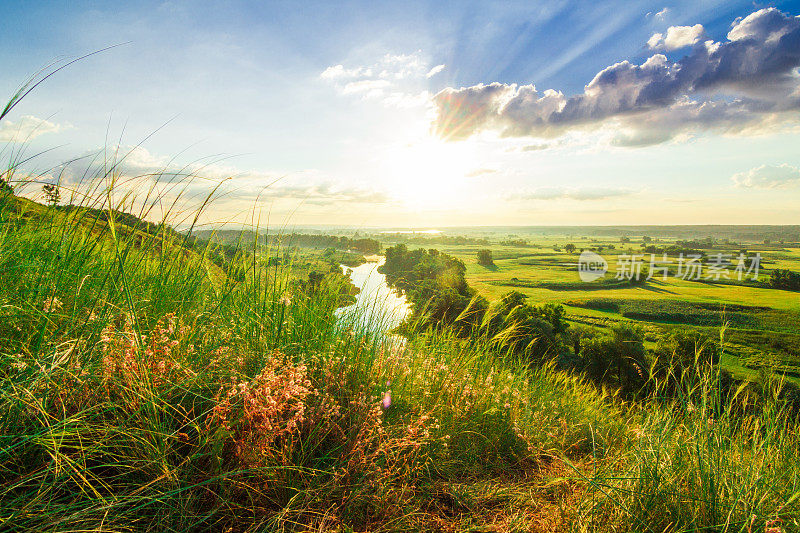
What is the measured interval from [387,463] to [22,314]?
273 cm

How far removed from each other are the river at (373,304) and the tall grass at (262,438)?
0.55ft

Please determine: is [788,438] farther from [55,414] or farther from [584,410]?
[55,414]

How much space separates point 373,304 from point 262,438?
2392 millimetres

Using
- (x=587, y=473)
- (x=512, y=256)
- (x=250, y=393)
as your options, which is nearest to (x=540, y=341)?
(x=587, y=473)

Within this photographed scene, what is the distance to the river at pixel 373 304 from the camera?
13.3ft

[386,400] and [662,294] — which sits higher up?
[386,400]

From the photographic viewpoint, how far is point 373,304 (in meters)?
4.46

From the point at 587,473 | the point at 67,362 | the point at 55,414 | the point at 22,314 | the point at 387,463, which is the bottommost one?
the point at 587,473

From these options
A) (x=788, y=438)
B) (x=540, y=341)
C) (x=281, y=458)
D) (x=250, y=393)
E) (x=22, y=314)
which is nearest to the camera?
(x=250, y=393)

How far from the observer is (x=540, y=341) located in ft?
102

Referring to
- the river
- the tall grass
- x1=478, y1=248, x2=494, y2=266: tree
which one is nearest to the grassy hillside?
the tall grass

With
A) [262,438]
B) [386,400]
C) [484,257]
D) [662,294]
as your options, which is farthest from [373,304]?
[662,294]

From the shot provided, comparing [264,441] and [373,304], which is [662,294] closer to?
[373,304]

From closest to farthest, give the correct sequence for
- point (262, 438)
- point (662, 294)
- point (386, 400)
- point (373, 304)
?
point (262, 438) → point (386, 400) → point (373, 304) → point (662, 294)
